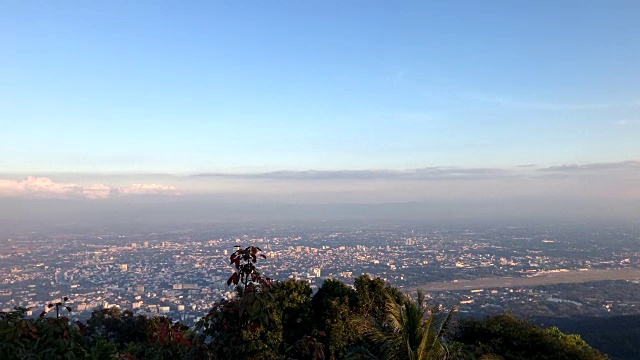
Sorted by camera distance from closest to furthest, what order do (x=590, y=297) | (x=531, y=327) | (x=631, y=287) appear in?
(x=531, y=327)
(x=590, y=297)
(x=631, y=287)

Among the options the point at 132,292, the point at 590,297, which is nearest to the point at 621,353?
the point at 590,297

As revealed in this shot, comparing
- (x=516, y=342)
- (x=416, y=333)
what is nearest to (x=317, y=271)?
(x=516, y=342)

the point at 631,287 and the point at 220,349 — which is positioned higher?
the point at 220,349

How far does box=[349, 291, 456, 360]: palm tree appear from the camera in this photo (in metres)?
7.34

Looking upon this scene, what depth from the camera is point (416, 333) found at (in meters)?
7.53

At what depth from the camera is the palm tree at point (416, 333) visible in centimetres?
734

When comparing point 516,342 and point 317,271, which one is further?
point 317,271

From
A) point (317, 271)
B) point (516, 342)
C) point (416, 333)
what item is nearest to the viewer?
point (416, 333)

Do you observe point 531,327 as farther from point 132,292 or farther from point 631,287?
point 631,287

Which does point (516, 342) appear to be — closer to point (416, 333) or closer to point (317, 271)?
point (416, 333)

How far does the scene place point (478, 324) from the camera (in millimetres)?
14469

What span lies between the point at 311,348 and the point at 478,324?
38.4 ft

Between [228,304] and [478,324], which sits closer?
[228,304]

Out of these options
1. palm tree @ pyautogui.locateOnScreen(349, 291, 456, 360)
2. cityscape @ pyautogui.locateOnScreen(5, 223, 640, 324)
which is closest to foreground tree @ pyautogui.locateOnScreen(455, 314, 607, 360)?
palm tree @ pyautogui.locateOnScreen(349, 291, 456, 360)
